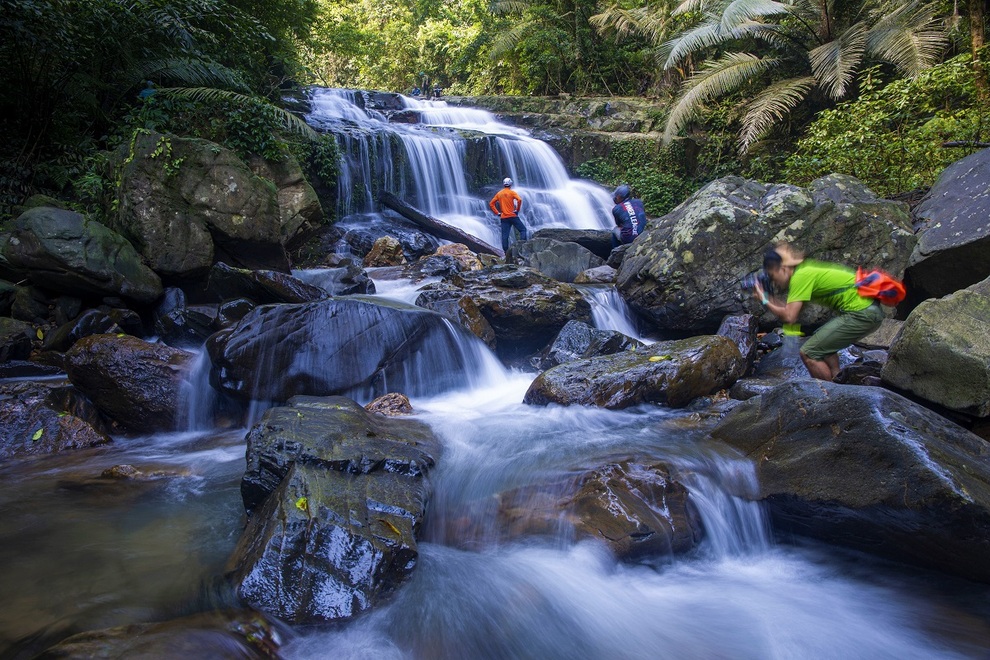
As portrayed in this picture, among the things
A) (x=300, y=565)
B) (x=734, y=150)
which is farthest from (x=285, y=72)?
Result: (x=300, y=565)

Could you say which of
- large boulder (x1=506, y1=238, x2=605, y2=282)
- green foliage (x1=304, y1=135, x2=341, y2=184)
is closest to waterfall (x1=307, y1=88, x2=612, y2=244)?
green foliage (x1=304, y1=135, x2=341, y2=184)

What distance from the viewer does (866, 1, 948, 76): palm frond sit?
10664mm

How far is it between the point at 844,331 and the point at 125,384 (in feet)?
22.5

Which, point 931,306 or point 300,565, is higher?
point 931,306

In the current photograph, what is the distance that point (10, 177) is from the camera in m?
9.11

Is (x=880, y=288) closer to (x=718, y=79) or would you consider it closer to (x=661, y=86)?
(x=718, y=79)

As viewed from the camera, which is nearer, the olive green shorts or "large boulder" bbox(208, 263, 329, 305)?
the olive green shorts

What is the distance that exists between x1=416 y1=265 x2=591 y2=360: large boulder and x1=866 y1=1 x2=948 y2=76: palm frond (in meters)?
8.51

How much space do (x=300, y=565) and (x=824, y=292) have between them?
15.5ft

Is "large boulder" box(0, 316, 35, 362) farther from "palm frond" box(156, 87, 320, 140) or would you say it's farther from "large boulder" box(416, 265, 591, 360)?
"palm frond" box(156, 87, 320, 140)

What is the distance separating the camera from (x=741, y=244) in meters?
7.60

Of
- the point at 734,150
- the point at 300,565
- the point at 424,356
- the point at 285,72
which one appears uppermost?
the point at 285,72

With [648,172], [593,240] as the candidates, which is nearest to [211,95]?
[593,240]

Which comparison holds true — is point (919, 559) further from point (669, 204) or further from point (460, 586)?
point (669, 204)
